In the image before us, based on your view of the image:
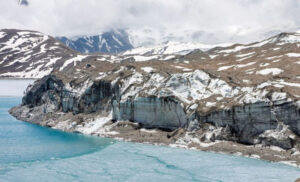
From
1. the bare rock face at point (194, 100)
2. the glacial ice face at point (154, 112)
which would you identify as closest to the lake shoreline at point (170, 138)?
the bare rock face at point (194, 100)

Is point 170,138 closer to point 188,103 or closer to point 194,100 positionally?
point 188,103

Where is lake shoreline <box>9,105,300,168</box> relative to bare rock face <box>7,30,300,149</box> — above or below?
below

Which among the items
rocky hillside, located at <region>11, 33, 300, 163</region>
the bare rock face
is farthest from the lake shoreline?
the bare rock face

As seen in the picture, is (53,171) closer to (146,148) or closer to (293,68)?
(146,148)

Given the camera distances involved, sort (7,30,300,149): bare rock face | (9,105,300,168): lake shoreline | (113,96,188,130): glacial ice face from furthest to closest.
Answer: (113,96,188,130): glacial ice face → (7,30,300,149): bare rock face → (9,105,300,168): lake shoreline

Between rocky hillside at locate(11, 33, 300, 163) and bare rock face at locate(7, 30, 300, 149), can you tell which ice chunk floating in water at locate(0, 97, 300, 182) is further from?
bare rock face at locate(7, 30, 300, 149)

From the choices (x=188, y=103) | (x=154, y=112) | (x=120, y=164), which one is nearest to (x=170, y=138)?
(x=188, y=103)

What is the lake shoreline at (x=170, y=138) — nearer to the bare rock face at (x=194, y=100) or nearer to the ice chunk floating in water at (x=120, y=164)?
the bare rock face at (x=194, y=100)
